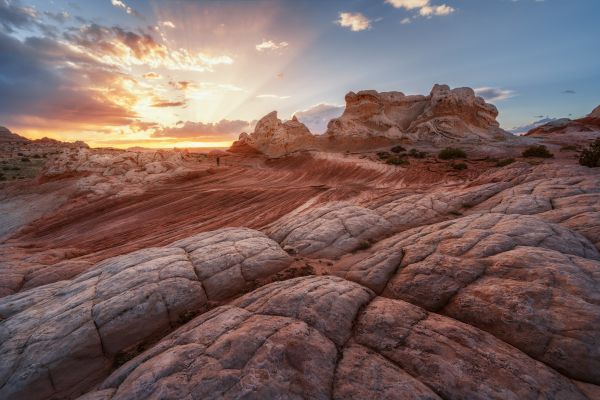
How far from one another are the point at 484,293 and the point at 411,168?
20647mm

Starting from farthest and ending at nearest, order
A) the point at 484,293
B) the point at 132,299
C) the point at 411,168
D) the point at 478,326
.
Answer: the point at 411,168 < the point at 132,299 < the point at 484,293 < the point at 478,326

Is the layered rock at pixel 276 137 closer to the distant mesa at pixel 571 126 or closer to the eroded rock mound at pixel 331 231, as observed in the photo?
the eroded rock mound at pixel 331 231

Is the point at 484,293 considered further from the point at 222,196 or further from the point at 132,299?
the point at 222,196

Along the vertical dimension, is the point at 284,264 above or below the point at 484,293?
below

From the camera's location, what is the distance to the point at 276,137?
5294 centimetres

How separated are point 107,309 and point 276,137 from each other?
47.6 metres

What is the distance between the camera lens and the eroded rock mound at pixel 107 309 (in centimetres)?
672

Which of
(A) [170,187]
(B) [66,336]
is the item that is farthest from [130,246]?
(A) [170,187]

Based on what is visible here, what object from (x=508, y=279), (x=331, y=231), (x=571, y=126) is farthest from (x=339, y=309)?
(x=571, y=126)

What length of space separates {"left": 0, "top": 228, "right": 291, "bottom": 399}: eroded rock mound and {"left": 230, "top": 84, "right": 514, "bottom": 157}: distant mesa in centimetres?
3917

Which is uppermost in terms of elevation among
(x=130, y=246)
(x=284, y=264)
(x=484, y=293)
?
(x=484, y=293)

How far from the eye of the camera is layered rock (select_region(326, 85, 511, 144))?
153 feet

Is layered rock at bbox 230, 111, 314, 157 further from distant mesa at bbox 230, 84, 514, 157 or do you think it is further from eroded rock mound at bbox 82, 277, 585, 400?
eroded rock mound at bbox 82, 277, 585, 400

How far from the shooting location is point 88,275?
34.7 ft
